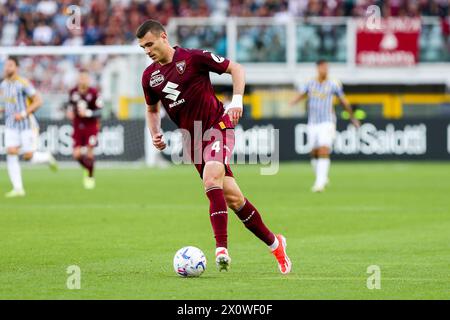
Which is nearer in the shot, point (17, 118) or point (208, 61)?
point (208, 61)

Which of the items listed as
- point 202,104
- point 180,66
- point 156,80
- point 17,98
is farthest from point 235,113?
point 17,98

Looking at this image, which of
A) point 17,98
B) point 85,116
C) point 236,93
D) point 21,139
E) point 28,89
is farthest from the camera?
point 85,116

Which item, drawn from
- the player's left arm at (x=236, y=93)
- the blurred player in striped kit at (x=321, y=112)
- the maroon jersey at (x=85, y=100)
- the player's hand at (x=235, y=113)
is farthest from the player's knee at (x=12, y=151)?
the player's hand at (x=235, y=113)

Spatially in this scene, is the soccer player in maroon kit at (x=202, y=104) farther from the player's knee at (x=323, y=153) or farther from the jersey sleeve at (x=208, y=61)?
the player's knee at (x=323, y=153)

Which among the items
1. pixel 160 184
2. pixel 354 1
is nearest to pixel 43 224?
pixel 160 184

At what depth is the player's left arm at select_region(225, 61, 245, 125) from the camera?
9.59 m

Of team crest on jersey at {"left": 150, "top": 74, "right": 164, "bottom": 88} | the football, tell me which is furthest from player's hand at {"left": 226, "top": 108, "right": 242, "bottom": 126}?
the football

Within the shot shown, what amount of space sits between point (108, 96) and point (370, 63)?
8.39 m

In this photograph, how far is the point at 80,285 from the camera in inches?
350

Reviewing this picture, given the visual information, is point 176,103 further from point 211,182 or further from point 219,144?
point 211,182

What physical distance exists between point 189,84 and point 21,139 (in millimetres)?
11252

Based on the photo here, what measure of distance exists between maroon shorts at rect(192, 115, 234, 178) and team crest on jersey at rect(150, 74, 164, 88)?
0.64m

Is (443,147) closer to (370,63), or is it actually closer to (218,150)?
(370,63)

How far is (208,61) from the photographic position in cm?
1006
